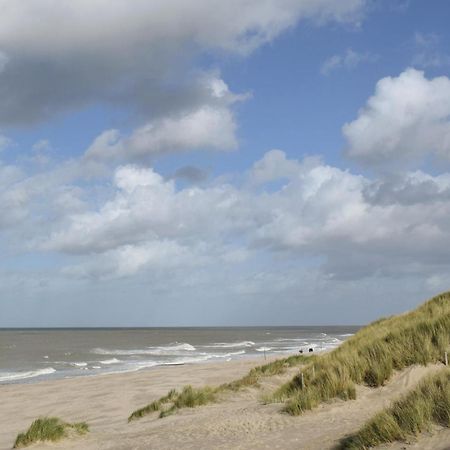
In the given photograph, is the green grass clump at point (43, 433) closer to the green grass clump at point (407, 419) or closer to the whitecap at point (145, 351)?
the green grass clump at point (407, 419)

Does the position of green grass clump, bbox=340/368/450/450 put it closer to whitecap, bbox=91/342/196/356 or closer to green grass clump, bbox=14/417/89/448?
green grass clump, bbox=14/417/89/448

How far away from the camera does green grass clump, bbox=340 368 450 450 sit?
663 centimetres

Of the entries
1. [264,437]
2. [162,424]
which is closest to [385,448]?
[264,437]

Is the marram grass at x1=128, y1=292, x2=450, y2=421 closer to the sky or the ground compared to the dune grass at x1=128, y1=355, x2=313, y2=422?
closer to the sky

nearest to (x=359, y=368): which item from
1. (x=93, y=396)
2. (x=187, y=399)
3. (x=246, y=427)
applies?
(x=246, y=427)

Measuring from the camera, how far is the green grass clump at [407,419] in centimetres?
663

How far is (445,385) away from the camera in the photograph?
7449 millimetres

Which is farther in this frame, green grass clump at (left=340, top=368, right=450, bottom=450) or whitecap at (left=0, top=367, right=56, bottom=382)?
whitecap at (left=0, top=367, right=56, bottom=382)

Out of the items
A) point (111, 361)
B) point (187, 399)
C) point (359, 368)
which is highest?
point (359, 368)

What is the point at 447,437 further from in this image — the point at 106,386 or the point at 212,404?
the point at 106,386

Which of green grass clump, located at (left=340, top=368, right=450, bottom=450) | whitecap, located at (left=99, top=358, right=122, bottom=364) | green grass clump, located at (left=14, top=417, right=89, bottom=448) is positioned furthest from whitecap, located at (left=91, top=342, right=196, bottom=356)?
green grass clump, located at (left=340, top=368, right=450, bottom=450)

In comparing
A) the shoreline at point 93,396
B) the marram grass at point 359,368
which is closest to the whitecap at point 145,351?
the shoreline at point 93,396

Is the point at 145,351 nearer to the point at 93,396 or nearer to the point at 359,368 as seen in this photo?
the point at 93,396

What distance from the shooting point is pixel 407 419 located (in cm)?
677
